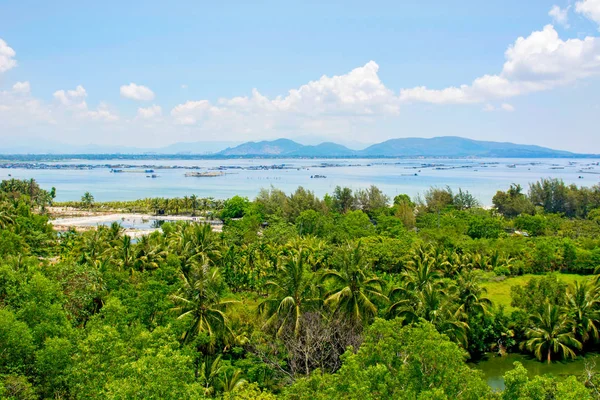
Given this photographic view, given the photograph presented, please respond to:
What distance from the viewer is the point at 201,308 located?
18.2m

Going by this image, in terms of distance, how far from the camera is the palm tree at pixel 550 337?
2112 centimetres

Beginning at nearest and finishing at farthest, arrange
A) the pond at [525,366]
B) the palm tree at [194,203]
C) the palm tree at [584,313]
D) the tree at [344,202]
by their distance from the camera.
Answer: the pond at [525,366], the palm tree at [584,313], the tree at [344,202], the palm tree at [194,203]

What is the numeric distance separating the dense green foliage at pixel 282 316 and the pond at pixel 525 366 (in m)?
0.48

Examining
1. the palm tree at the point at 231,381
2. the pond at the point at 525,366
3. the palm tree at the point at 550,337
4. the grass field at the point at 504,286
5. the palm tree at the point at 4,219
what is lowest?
the pond at the point at 525,366

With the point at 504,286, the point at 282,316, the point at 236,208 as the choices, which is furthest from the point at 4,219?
the point at 504,286

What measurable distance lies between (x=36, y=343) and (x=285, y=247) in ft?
72.9

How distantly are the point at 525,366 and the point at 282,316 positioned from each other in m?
11.3

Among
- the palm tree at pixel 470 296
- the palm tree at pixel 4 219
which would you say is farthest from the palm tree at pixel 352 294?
the palm tree at pixel 4 219

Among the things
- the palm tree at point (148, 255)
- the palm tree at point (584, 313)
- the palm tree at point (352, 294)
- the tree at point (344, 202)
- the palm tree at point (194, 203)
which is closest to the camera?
the palm tree at point (352, 294)

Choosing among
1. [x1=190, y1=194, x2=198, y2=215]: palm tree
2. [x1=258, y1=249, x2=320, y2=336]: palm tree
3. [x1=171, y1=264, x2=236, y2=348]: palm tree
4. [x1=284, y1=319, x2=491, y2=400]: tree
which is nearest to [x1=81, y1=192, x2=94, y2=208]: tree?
[x1=190, y1=194, x2=198, y2=215]: palm tree

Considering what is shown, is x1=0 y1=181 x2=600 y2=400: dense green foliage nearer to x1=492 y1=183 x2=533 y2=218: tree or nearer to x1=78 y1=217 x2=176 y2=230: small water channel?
x1=78 y1=217 x2=176 y2=230: small water channel

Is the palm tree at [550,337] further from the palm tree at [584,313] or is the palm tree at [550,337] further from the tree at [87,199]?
the tree at [87,199]

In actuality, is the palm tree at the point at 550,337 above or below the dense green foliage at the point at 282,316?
below

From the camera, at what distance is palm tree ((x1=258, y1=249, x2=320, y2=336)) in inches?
719
